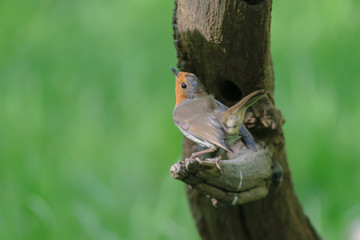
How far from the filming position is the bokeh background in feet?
15.9

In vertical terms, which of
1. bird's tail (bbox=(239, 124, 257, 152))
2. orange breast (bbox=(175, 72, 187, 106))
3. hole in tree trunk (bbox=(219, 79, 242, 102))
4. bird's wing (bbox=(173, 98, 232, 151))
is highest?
orange breast (bbox=(175, 72, 187, 106))

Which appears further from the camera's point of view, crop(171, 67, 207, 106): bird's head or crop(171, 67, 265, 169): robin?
crop(171, 67, 207, 106): bird's head

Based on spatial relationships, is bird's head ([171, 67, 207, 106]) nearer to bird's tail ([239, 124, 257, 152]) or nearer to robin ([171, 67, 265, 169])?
robin ([171, 67, 265, 169])

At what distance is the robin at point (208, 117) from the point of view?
324 cm

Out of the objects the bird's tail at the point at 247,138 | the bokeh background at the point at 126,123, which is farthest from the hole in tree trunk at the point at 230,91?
the bokeh background at the point at 126,123

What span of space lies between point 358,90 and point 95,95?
90.7 inches

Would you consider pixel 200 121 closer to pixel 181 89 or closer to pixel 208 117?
pixel 208 117

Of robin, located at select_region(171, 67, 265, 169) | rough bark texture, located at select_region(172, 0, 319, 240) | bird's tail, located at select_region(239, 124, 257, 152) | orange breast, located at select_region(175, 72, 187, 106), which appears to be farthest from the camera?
orange breast, located at select_region(175, 72, 187, 106)

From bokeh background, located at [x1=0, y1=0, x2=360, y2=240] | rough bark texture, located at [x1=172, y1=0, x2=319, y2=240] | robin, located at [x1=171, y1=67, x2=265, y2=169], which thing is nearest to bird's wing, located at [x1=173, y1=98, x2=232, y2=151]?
robin, located at [x1=171, y1=67, x2=265, y2=169]

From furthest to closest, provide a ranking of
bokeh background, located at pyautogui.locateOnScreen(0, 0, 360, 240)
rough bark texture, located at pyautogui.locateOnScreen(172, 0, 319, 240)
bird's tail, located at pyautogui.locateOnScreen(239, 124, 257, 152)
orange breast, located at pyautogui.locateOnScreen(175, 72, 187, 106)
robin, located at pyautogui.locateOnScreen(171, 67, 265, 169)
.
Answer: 1. bokeh background, located at pyautogui.locateOnScreen(0, 0, 360, 240)
2. orange breast, located at pyautogui.locateOnScreen(175, 72, 187, 106)
3. bird's tail, located at pyautogui.locateOnScreen(239, 124, 257, 152)
4. robin, located at pyautogui.locateOnScreen(171, 67, 265, 169)
5. rough bark texture, located at pyautogui.locateOnScreen(172, 0, 319, 240)

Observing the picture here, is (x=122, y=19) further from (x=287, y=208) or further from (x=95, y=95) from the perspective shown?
(x=287, y=208)

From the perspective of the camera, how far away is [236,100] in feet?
12.1

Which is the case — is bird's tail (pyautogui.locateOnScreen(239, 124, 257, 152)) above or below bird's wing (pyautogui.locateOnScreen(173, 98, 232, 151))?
below

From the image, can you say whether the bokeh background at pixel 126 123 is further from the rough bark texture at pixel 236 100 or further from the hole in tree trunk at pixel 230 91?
the hole in tree trunk at pixel 230 91
